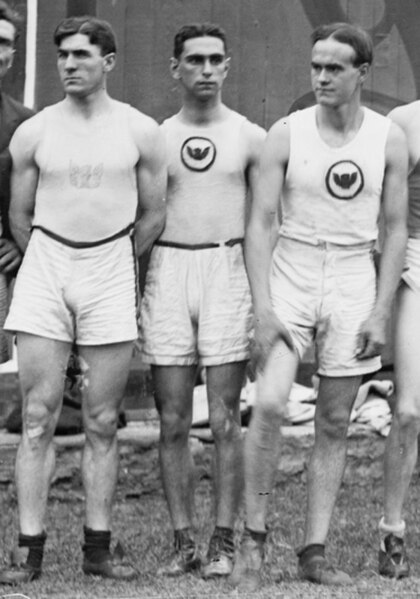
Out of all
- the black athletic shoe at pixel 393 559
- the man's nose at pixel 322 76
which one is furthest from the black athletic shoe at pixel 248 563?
the man's nose at pixel 322 76

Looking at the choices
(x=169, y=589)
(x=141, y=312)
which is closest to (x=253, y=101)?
(x=141, y=312)

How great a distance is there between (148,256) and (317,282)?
37.8 inches

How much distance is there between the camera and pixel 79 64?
23.4 ft

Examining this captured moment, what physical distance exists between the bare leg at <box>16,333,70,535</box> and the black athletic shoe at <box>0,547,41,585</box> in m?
0.09

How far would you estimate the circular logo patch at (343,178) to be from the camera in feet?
23.2

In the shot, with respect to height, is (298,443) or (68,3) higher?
(68,3)

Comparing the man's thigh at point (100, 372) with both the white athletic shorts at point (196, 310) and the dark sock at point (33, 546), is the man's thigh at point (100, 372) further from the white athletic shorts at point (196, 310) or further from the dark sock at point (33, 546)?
the dark sock at point (33, 546)

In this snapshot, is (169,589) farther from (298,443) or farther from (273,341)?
(298,443)

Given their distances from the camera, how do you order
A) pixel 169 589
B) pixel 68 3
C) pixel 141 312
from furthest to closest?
1. pixel 68 3
2. pixel 141 312
3. pixel 169 589

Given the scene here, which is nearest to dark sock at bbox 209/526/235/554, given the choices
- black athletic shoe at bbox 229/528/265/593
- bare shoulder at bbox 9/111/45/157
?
black athletic shoe at bbox 229/528/265/593

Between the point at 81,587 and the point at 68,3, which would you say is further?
the point at 68,3

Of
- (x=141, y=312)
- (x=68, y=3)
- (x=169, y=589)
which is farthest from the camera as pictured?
(x=68, y=3)

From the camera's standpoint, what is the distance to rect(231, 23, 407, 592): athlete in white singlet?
7.04 meters

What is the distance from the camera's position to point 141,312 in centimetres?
741
